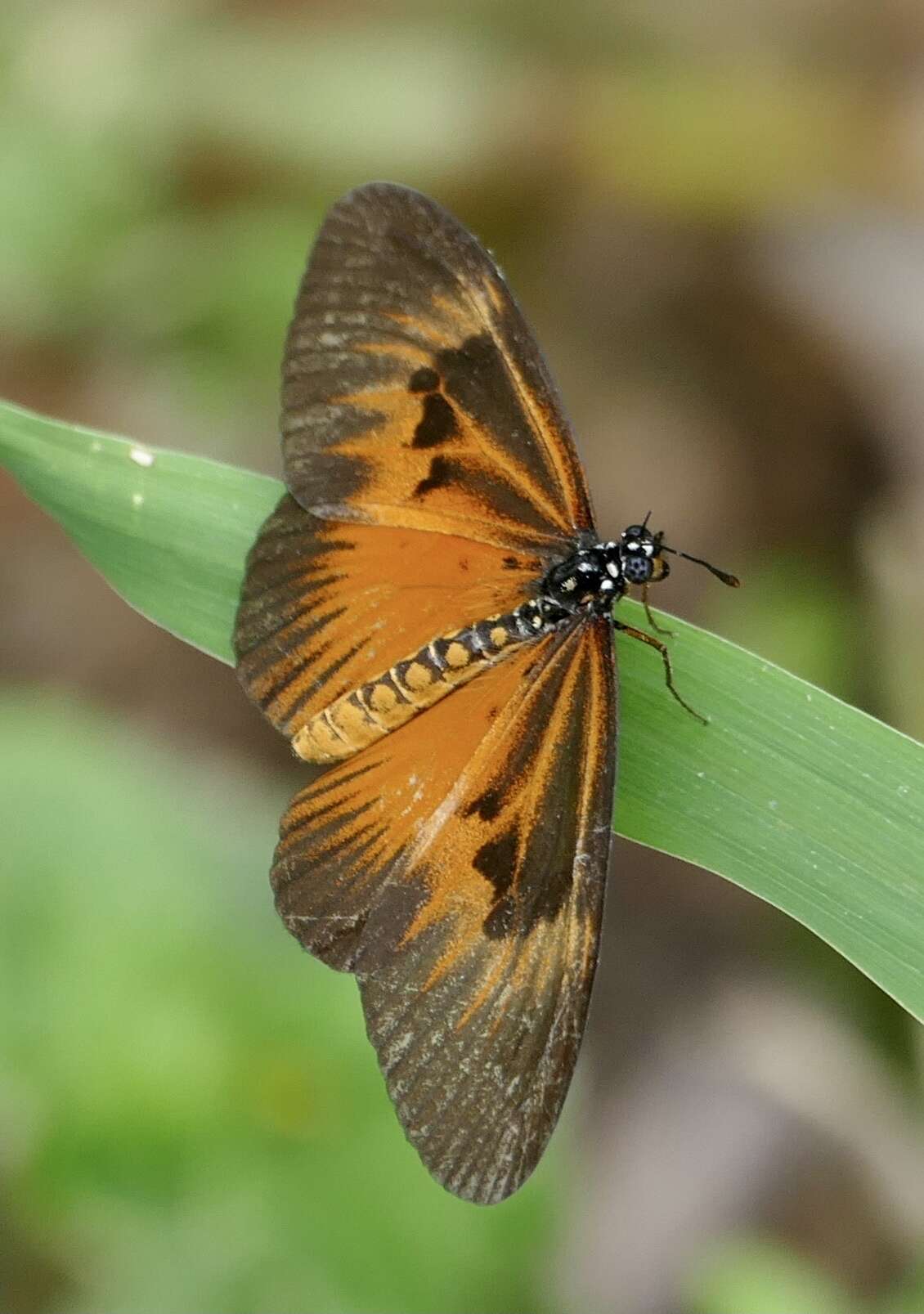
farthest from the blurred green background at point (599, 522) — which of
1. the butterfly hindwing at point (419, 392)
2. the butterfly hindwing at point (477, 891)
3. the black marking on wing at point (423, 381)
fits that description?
→ the black marking on wing at point (423, 381)

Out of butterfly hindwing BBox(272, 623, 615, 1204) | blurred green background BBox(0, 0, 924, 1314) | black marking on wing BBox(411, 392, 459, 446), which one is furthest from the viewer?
blurred green background BBox(0, 0, 924, 1314)

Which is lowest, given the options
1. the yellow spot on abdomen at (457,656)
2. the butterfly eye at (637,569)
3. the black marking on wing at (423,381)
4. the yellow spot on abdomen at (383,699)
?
the yellow spot on abdomen at (383,699)

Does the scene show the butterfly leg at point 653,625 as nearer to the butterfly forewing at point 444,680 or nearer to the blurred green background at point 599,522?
the butterfly forewing at point 444,680

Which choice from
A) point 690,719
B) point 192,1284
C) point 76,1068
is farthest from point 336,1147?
point 690,719

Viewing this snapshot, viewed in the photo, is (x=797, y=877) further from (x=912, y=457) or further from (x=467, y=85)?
(x=467, y=85)

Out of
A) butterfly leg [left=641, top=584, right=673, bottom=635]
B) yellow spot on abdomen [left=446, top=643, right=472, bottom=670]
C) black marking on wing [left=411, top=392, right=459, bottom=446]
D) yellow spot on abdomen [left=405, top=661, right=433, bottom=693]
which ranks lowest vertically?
yellow spot on abdomen [left=405, top=661, right=433, bottom=693]

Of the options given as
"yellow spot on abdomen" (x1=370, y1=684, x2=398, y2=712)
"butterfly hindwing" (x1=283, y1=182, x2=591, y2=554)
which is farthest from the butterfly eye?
"yellow spot on abdomen" (x1=370, y1=684, x2=398, y2=712)

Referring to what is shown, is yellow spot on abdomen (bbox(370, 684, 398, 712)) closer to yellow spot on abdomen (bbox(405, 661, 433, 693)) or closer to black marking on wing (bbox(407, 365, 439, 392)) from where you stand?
yellow spot on abdomen (bbox(405, 661, 433, 693))
